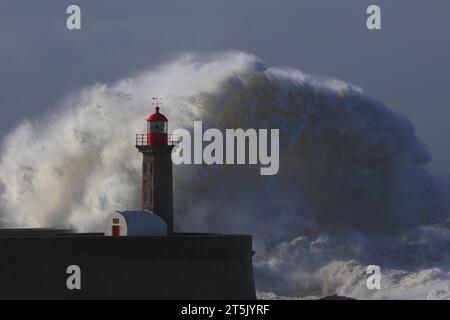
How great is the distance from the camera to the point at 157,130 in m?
51.9

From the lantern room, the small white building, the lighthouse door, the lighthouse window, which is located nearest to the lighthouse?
the lantern room

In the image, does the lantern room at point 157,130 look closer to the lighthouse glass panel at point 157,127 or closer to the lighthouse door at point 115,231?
the lighthouse glass panel at point 157,127

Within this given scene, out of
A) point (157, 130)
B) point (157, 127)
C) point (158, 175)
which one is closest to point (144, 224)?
point (158, 175)

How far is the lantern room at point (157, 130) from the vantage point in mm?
51688

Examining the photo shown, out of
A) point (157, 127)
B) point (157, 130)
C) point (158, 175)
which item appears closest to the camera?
point (158, 175)

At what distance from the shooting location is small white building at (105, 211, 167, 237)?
2002 inches

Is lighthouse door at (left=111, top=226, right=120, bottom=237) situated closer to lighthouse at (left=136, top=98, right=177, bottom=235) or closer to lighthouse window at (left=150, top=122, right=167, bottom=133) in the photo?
lighthouse at (left=136, top=98, right=177, bottom=235)

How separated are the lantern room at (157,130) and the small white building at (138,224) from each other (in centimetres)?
151

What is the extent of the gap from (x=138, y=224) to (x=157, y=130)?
216 cm

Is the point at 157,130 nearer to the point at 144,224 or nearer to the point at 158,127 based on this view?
the point at 158,127

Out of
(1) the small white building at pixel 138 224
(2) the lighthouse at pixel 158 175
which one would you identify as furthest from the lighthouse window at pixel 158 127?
(1) the small white building at pixel 138 224

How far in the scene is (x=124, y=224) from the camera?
2004 inches
